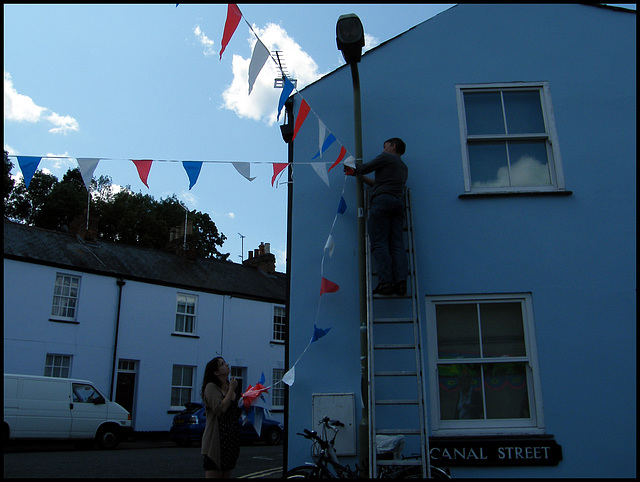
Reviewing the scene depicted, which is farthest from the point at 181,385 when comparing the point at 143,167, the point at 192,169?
the point at 192,169

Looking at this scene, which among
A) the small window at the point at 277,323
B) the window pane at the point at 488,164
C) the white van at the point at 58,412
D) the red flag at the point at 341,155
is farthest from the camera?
the small window at the point at 277,323

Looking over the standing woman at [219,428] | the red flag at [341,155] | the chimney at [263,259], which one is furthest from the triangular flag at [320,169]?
the chimney at [263,259]

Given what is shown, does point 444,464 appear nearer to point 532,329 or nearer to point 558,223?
point 532,329

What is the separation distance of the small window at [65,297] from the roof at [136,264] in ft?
1.35

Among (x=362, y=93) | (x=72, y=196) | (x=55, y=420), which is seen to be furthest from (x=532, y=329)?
(x=72, y=196)

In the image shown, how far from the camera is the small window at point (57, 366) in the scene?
57.3ft

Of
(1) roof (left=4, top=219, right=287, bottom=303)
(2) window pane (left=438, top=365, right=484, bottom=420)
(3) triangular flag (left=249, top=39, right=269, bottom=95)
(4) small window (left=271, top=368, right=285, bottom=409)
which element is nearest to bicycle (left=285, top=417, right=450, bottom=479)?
(2) window pane (left=438, top=365, right=484, bottom=420)

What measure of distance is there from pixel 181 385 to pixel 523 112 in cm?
1712

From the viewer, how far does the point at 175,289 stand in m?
21.1

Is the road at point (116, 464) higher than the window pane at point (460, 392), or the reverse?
the window pane at point (460, 392)

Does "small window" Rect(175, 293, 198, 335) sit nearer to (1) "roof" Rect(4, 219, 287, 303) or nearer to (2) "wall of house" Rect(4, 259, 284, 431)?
(2) "wall of house" Rect(4, 259, 284, 431)

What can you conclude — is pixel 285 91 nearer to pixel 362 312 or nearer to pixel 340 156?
pixel 340 156

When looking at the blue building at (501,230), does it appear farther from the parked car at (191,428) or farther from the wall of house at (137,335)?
the wall of house at (137,335)

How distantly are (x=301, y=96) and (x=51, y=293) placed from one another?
1441 cm
